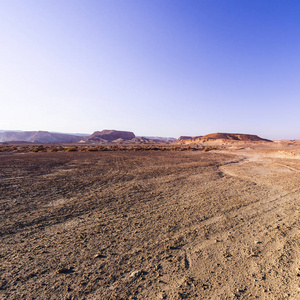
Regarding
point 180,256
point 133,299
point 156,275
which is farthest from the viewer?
point 180,256

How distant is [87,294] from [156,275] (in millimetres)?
1112

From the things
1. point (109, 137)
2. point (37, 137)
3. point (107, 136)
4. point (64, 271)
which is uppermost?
point (107, 136)

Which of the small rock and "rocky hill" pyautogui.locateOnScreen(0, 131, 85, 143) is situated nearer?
the small rock

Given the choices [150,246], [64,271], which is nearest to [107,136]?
[150,246]

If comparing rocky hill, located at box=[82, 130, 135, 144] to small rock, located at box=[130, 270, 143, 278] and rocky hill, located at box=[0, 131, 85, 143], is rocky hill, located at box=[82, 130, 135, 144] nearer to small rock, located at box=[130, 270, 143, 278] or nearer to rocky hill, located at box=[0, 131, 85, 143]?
rocky hill, located at box=[0, 131, 85, 143]

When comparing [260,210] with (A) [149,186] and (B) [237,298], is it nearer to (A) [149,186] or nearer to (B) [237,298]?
(B) [237,298]

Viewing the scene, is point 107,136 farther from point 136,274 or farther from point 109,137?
point 136,274

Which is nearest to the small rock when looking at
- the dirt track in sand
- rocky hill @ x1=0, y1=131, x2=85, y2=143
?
the dirt track in sand

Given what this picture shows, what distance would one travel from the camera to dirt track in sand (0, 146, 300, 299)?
2.65m

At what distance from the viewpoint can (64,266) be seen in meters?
3.08

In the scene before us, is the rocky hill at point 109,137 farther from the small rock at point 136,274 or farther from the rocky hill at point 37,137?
the small rock at point 136,274

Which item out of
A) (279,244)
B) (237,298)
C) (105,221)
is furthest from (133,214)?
(279,244)

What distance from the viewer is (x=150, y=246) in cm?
368

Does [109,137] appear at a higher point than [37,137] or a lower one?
higher
